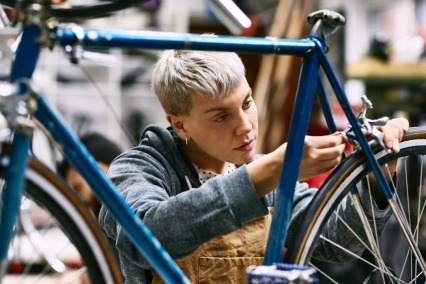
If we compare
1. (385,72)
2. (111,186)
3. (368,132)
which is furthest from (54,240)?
(385,72)

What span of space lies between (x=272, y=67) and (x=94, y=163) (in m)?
2.15

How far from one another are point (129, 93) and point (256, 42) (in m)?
4.55

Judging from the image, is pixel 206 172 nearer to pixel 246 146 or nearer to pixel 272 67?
pixel 246 146

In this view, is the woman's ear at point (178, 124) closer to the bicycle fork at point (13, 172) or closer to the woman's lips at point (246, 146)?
the woman's lips at point (246, 146)

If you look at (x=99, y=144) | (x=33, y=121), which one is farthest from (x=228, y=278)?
(x=99, y=144)

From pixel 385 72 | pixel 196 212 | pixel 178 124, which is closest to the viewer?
pixel 196 212

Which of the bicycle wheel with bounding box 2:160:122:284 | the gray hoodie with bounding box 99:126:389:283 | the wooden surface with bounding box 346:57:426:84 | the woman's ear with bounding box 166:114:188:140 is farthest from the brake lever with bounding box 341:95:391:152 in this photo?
the wooden surface with bounding box 346:57:426:84

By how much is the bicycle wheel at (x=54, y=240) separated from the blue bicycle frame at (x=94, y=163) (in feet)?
0.12

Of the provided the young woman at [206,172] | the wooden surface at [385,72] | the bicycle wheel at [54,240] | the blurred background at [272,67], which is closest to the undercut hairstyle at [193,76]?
the young woman at [206,172]

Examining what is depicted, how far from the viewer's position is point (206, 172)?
149cm

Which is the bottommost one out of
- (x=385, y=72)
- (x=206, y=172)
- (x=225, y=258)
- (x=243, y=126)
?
(x=385, y=72)

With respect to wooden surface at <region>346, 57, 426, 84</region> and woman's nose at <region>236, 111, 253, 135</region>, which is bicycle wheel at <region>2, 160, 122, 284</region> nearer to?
woman's nose at <region>236, 111, 253, 135</region>

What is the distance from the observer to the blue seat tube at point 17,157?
102cm

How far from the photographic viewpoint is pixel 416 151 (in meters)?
1.36
